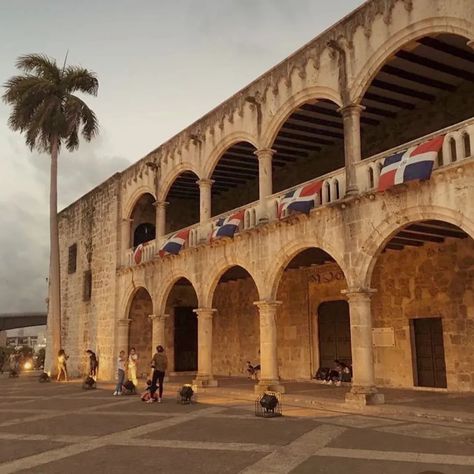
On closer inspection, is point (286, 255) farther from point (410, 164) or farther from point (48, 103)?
point (48, 103)

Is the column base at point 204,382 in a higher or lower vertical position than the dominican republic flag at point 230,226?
lower

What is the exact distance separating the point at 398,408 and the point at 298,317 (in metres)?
7.21

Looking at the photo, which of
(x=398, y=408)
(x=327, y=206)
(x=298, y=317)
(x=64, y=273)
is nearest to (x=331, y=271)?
(x=298, y=317)

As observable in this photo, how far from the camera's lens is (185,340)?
21656mm

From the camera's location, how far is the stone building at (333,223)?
1042cm

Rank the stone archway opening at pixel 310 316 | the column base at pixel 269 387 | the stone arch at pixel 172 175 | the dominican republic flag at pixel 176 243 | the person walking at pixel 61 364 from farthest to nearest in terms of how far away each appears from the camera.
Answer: the person walking at pixel 61 364 → the stone arch at pixel 172 175 → the dominican republic flag at pixel 176 243 → the stone archway opening at pixel 310 316 → the column base at pixel 269 387

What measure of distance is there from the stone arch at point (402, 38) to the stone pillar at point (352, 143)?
20 centimetres

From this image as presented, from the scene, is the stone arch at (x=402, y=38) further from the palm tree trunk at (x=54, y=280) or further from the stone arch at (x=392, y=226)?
the palm tree trunk at (x=54, y=280)

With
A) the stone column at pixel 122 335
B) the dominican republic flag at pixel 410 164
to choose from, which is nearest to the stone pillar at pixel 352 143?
the dominican republic flag at pixel 410 164

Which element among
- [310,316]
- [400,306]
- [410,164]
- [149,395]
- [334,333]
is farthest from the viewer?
[310,316]

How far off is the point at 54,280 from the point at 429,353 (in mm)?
15220

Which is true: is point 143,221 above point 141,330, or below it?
above

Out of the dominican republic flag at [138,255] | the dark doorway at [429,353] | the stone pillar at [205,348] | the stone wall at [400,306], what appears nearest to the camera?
the stone wall at [400,306]

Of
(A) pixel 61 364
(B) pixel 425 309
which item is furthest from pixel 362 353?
(A) pixel 61 364
